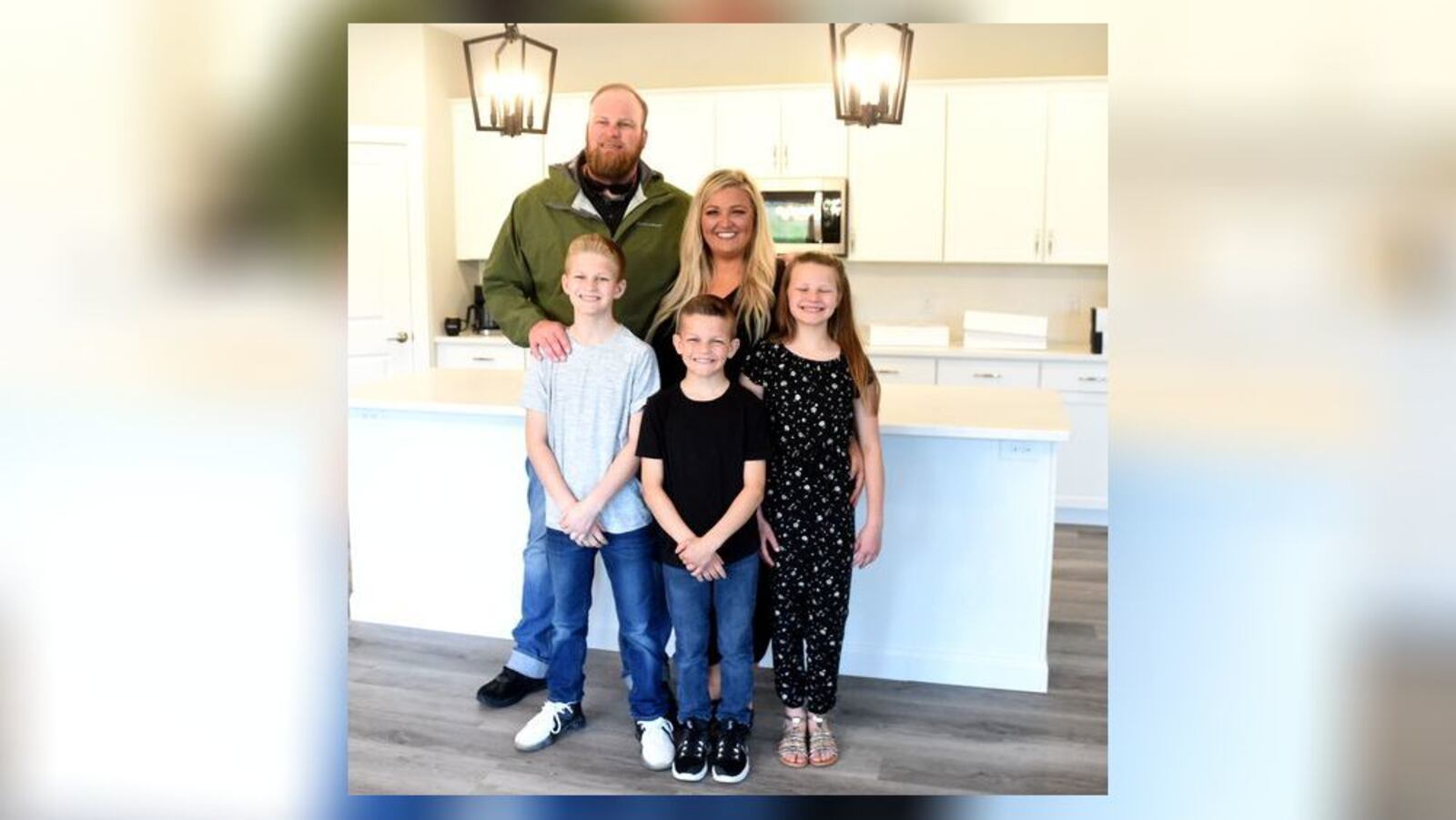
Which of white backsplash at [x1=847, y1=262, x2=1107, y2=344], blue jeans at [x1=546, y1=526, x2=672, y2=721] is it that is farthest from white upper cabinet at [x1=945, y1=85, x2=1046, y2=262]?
blue jeans at [x1=546, y1=526, x2=672, y2=721]

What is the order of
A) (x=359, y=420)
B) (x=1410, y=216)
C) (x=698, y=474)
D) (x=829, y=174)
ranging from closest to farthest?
(x=1410, y=216) < (x=698, y=474) < (x=359, y=420) < (x=829, y=174)

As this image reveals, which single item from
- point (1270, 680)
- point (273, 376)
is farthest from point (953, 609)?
point (273, 376)

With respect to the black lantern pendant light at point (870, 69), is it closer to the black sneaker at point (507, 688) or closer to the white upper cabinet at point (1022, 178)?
the black sneaker at point (507, 688)

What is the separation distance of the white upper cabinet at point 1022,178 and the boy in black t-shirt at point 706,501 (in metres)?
2.29

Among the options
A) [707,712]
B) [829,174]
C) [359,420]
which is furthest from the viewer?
[829,174]

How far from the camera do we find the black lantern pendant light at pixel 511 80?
1456 millimetres

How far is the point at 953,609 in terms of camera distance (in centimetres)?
219

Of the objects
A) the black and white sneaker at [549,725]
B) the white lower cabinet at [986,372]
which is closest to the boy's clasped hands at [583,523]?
the black and white sneaker at [549,725]

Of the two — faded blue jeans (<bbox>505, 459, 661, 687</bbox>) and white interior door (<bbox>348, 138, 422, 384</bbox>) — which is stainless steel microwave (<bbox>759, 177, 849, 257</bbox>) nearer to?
faded blue jeans (<bbox>505, 459, 661, 687</bbox>)

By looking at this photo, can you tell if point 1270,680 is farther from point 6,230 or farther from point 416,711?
point 6,230

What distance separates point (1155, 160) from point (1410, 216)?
0.29 metres

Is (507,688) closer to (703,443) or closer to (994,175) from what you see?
(703,443)

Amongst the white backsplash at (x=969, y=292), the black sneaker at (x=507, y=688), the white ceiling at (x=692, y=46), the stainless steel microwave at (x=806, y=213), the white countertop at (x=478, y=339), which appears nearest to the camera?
the white ceiling at (x=692, y=46)

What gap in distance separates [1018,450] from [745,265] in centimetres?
76
